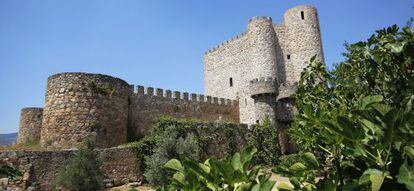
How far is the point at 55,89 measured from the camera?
56.2 ft

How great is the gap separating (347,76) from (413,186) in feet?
12.6

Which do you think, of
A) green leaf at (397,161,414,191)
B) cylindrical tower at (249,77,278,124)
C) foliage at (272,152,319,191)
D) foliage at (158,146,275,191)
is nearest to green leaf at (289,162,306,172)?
foliage at (272,152,319,191)

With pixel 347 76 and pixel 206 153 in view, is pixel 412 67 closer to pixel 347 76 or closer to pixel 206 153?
pixel 347 76

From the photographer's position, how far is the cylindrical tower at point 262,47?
1091 inches

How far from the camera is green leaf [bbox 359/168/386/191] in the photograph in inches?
59.4

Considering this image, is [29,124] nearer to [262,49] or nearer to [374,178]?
[262,49]

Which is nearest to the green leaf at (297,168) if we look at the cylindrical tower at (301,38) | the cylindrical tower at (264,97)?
the cylindrical tower at (264,97)

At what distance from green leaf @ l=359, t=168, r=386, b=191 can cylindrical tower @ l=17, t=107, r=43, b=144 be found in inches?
883

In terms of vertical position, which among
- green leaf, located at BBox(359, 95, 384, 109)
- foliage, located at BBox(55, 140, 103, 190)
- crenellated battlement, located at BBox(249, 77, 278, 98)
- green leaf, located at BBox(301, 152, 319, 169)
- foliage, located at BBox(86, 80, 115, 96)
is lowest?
foliage, located at BBox(55, 140, 103, 190)

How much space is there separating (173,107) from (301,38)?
1283 cm

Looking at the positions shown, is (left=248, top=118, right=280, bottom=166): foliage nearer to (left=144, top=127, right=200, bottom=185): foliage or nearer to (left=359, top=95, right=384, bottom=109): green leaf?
(left=144, top=127, right=200, bottom=185): foliage

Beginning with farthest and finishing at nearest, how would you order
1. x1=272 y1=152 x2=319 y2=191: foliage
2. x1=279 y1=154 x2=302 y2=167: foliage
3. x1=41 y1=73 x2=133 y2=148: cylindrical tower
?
x1=41 y1=73 x2=133 y2=148: cylindrical tower
x1=279 y1=154 x2=302 y2=167: foliage
x1=272 y1=152 x2=319 y2=191: foliage

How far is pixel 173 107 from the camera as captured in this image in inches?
955

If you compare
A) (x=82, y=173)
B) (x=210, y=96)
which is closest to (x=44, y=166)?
(x=82, y=173)
